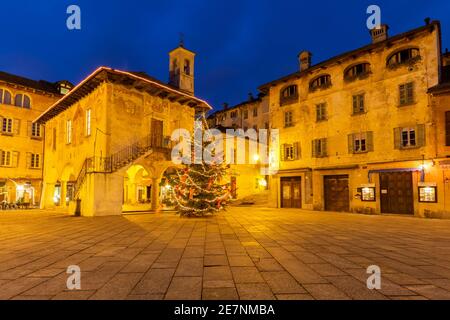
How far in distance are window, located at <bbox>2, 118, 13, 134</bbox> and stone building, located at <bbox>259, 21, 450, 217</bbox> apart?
27.8m

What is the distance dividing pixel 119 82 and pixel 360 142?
17814 mm

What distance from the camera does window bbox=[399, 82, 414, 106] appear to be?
62.0ft

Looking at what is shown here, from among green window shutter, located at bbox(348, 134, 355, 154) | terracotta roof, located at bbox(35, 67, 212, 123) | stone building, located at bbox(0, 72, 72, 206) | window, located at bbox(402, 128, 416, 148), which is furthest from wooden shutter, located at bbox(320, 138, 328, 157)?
stone building, located at bbox(0, 72, 72, 206)

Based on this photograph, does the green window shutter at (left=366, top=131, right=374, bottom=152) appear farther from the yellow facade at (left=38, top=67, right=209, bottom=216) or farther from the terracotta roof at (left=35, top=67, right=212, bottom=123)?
the yellow facade at (left=38, top=67, right=209, bottom=216)

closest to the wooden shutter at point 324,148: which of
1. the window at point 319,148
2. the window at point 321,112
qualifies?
the window at point 319,148

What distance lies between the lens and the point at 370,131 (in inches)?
818

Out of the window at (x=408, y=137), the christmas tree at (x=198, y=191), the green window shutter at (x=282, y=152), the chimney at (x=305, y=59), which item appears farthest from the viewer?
the chimney at (x=305, y=59)

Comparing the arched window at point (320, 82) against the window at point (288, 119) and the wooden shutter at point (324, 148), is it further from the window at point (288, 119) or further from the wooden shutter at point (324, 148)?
the wooden shutter at point (324, 148)

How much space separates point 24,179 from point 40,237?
26482 millimetres

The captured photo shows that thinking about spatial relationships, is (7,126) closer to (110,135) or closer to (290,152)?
(110,135)

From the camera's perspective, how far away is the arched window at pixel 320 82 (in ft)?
78.2

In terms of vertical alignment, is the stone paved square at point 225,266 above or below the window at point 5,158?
below

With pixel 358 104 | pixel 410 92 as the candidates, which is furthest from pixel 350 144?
pixel 410 92
